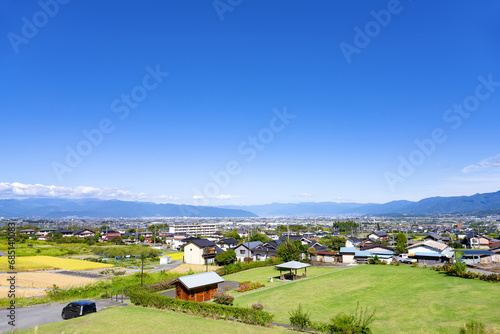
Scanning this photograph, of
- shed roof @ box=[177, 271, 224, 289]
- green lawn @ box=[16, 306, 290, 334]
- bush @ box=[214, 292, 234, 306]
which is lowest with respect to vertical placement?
bush @ box=[214, 292, 234, 306]

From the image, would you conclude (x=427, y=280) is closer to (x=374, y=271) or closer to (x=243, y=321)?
(x=374, y=271)

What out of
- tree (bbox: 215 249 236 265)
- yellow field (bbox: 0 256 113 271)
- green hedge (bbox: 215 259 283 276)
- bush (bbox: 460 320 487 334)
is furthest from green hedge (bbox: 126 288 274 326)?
yellow field (bbox: 0 256 113 271)

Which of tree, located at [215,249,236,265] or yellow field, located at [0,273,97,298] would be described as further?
tree, located at [215,249,236,265]

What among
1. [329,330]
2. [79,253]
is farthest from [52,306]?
[79,253]

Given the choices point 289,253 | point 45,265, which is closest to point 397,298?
point 289,253

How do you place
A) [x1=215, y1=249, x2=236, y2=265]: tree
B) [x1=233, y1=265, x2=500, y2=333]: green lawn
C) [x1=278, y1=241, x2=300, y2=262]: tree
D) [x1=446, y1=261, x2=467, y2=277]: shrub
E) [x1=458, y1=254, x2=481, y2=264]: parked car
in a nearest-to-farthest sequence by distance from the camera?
1. [x1=233, y1=265, x2=500, y2=333]: green lawn
2. [x1=446, y1=261, x2=467, y2=277]: shrub
3. [x1=458, y1=254, x2=481, y2=264]: parked car
4. [x1=278, y1=241, x2=300, y2=262]: tree
5. [x1=215, y1=249, x2=236, y2=265]: tree

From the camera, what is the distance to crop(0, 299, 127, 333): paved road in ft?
60.8

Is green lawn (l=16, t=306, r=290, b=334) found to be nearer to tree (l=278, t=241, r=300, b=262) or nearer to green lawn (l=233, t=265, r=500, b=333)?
green lawn (l=233, t=265, r=500, b=333)

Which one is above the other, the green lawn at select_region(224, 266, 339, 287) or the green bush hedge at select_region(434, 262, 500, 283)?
the green bush hedge at select_region(434, 262, 500, 283)

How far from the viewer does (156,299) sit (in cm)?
2234

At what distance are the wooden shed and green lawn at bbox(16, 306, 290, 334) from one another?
4081mm

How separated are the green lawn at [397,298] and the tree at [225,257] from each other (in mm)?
22538

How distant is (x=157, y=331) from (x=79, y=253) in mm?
72165

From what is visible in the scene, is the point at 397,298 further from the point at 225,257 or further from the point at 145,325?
the point at 225,257
